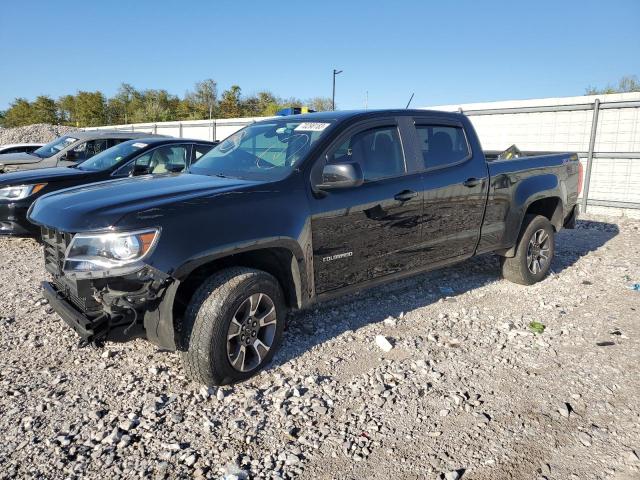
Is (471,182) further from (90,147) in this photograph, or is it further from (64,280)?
(90,147)

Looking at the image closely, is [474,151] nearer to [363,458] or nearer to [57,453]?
[363,458]

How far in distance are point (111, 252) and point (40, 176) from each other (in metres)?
4.61

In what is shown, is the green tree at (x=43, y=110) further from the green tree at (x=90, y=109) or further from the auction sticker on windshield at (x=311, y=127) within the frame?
the auction sticker on windshield at (x=311, y=127)

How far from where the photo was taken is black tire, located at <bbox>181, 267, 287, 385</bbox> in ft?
10.1

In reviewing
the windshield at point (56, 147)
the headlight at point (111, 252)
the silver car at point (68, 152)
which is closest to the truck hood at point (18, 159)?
the silver car at point (68, 152)

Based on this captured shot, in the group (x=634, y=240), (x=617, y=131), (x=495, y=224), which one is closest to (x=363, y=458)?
(x=495, y=224)

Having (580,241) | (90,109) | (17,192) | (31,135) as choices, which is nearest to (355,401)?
(17,192)

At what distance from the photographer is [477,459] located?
8.70 feet

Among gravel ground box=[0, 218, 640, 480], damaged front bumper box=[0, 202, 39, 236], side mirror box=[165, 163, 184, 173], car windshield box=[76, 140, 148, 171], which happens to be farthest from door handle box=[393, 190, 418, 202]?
car windshield box=[76, 140, 148, 171]

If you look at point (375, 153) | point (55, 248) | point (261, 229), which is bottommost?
point (55, 248)

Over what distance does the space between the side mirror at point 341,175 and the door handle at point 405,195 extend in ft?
2.00

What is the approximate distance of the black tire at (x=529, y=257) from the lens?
554 centimetres

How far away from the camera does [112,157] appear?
24.7 ft

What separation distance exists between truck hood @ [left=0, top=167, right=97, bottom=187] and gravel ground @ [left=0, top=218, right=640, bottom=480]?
6.66 feet
